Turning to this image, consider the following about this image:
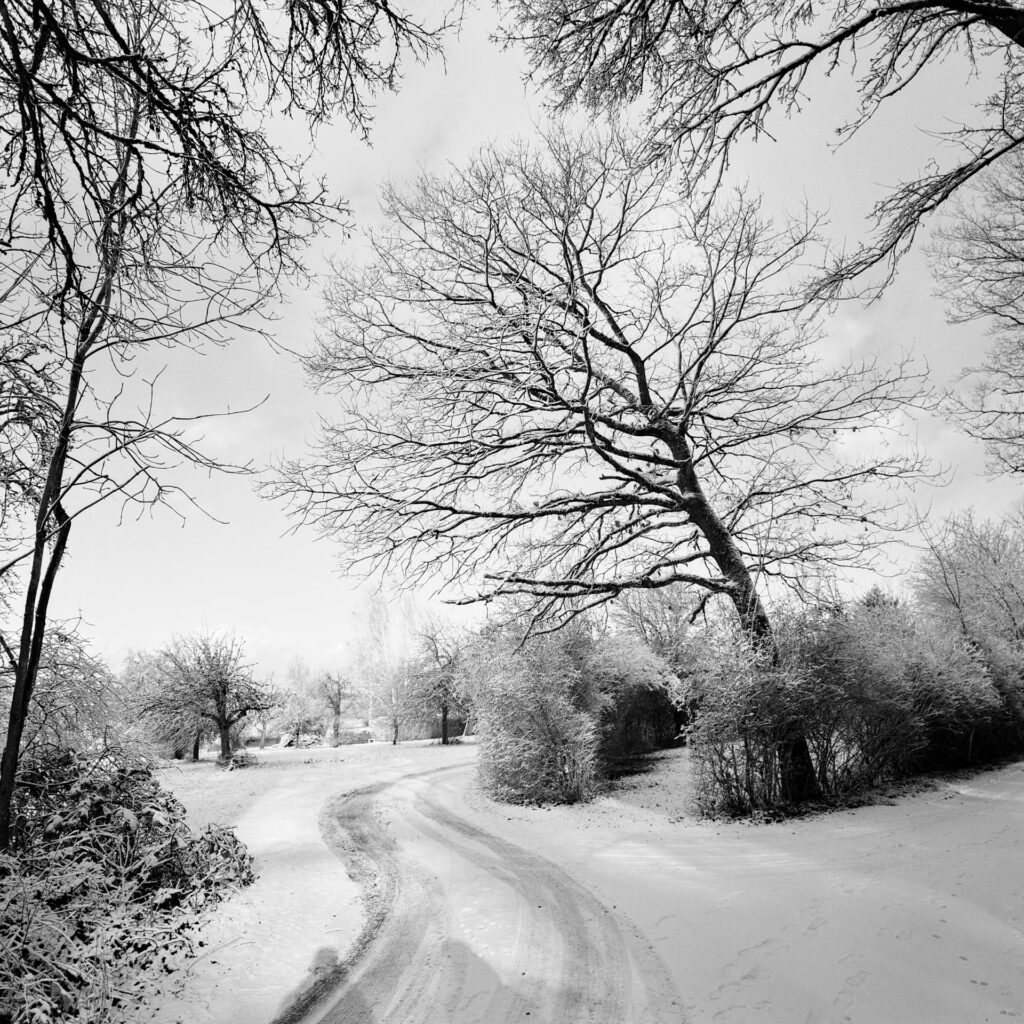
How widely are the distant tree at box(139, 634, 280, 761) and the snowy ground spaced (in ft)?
56.6

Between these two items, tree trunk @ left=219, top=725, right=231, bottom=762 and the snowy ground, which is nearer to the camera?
the snowy ground

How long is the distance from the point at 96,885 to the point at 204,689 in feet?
72.1

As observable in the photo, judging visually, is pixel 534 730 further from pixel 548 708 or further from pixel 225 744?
pixel 225 744

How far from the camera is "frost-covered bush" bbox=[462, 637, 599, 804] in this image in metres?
11.3

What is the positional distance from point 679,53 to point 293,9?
283 cm

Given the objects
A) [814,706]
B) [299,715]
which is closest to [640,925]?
[814,706]

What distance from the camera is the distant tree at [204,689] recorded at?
2291cm

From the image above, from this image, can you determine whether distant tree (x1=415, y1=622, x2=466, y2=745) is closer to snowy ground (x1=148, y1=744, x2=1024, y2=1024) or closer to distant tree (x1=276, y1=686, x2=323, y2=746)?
distant tree (x1=276, y1=686, x2=323, y2=746)

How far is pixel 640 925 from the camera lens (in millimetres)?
4938

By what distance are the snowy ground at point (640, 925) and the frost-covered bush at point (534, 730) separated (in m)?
2.53

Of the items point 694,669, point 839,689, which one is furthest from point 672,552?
point 839,689

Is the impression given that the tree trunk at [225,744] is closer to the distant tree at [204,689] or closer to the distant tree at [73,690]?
the distant tree at [204,689]

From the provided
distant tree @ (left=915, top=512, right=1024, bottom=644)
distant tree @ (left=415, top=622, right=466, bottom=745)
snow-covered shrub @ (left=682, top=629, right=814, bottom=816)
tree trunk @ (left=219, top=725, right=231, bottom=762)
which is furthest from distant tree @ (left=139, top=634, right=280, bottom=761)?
distant tree @ (left=915, top=512, right=1024, bottom=644)

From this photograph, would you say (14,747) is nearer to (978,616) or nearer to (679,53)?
(679,53)
